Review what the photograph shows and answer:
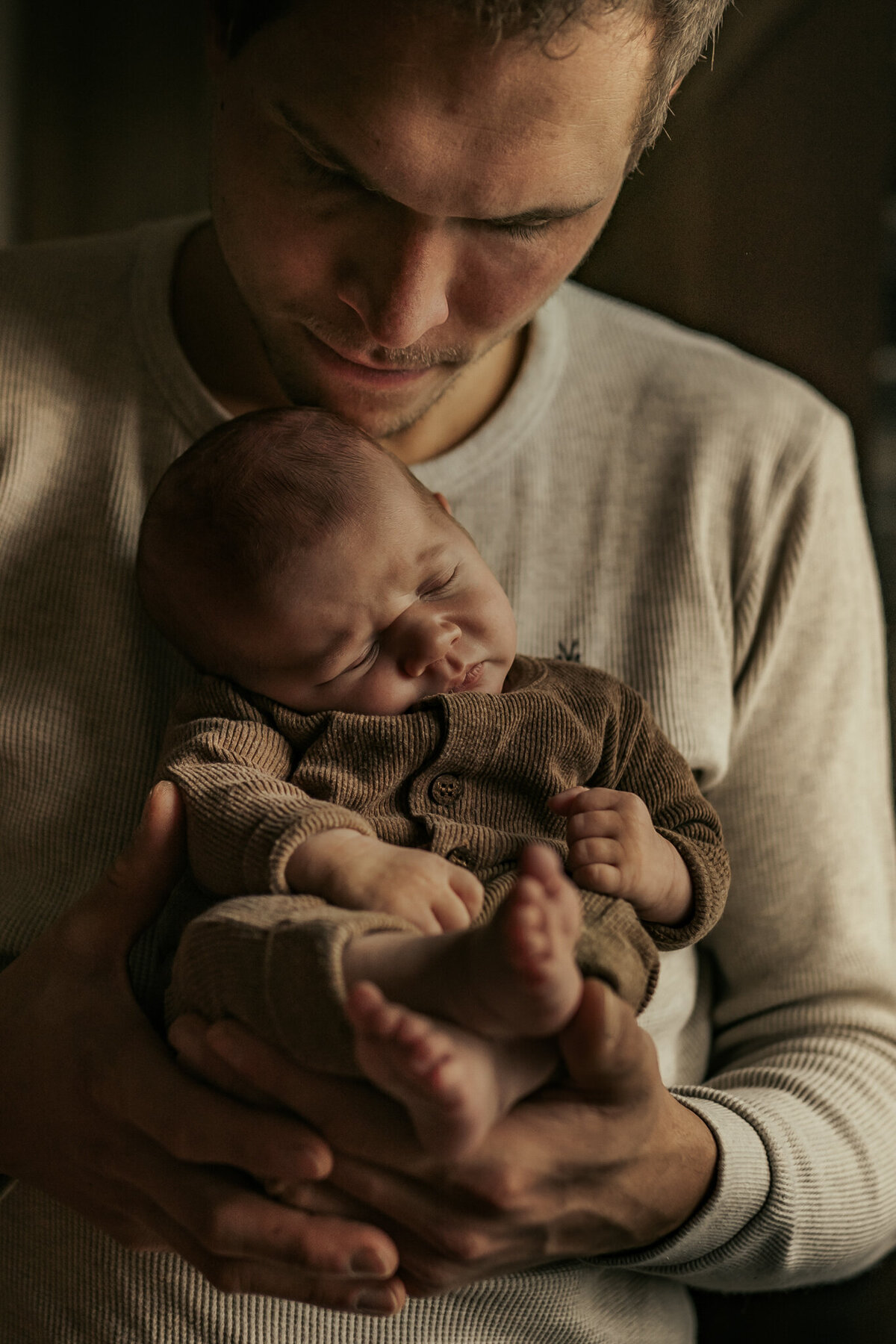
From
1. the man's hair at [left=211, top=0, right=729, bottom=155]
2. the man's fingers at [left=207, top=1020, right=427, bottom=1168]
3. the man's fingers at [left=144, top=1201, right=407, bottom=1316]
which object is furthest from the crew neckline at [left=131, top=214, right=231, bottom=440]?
the man's fingers at [left=144, top=1201, right=407, bottom=1316]

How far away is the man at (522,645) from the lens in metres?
0.75

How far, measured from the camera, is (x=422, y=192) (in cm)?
82

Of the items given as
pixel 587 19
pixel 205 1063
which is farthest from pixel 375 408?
pixel 205 1063

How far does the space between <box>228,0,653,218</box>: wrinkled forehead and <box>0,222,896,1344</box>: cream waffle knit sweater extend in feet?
1.10

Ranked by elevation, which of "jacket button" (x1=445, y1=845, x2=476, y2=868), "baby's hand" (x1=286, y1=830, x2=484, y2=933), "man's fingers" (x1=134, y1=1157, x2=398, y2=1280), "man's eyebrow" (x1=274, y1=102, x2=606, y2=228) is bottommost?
"man's fingers" (x1=134, y1=1157, x2=398, y2=1280)

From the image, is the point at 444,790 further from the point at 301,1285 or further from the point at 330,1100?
the point at 301,1285

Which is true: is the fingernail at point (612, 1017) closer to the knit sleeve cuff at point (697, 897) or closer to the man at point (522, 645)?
the man at point (522, 645)

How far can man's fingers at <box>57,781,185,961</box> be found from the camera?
819mm

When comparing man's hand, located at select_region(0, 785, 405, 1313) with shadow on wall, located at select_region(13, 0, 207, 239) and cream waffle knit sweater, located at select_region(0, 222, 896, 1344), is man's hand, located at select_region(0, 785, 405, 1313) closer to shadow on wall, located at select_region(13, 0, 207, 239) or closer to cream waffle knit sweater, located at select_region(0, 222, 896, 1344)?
cream waffle knit sweater, located at select_region(0, 222, 896, 1344)

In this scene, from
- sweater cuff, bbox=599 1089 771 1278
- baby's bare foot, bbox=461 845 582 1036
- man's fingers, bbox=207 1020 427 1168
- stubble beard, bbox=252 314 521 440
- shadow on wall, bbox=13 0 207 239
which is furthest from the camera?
shadow on wall, bbox=13 0 207 239

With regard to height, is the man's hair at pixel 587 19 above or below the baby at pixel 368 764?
above

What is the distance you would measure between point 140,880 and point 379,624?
270 millimetres

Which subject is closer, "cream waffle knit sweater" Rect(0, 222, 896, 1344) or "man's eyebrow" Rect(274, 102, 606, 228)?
"man's eyebrow" Rect(274, 102, 606, 228)

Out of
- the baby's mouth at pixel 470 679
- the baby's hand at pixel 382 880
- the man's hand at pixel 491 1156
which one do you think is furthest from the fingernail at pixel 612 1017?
the baby's mouth at pixel 470 679
